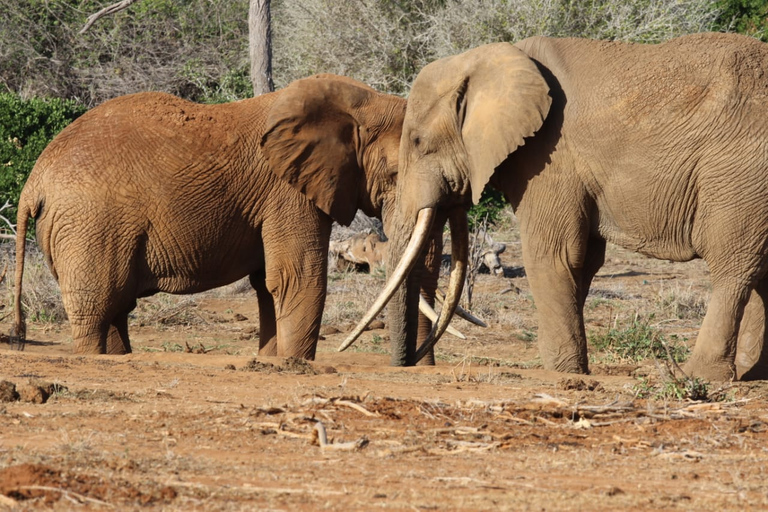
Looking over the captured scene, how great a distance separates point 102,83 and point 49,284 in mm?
9492

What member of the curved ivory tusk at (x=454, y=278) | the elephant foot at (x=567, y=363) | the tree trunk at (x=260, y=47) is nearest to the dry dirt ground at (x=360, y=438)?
the elephant foot at (x=567, y=363)

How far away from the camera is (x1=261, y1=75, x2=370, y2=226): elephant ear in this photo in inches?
341

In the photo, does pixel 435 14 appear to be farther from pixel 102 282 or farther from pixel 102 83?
pixel 102 282

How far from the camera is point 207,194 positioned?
8.66 metres

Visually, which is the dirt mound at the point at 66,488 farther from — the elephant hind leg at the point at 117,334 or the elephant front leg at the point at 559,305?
the elephant hind leg at the point at 117,334

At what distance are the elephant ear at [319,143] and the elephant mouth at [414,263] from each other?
2.57 feet

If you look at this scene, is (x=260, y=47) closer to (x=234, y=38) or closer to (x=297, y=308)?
(x=297, y=308)

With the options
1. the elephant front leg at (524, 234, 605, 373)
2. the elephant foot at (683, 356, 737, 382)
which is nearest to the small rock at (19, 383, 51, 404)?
the elephant front leg at (524, 234, 605, 373)

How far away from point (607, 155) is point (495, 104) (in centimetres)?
79

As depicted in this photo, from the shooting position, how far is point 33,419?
5316 mm

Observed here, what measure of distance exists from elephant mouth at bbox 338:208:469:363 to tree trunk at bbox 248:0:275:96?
17.7 ft

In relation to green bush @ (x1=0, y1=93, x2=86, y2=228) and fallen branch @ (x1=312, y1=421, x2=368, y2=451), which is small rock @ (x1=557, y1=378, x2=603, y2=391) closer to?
fallen branch @ (x1=312, y1=421, x2=368, y2=451)

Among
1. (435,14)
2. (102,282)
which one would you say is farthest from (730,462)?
(435,14)

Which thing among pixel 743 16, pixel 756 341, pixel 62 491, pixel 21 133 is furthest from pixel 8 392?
pixel 743 16
